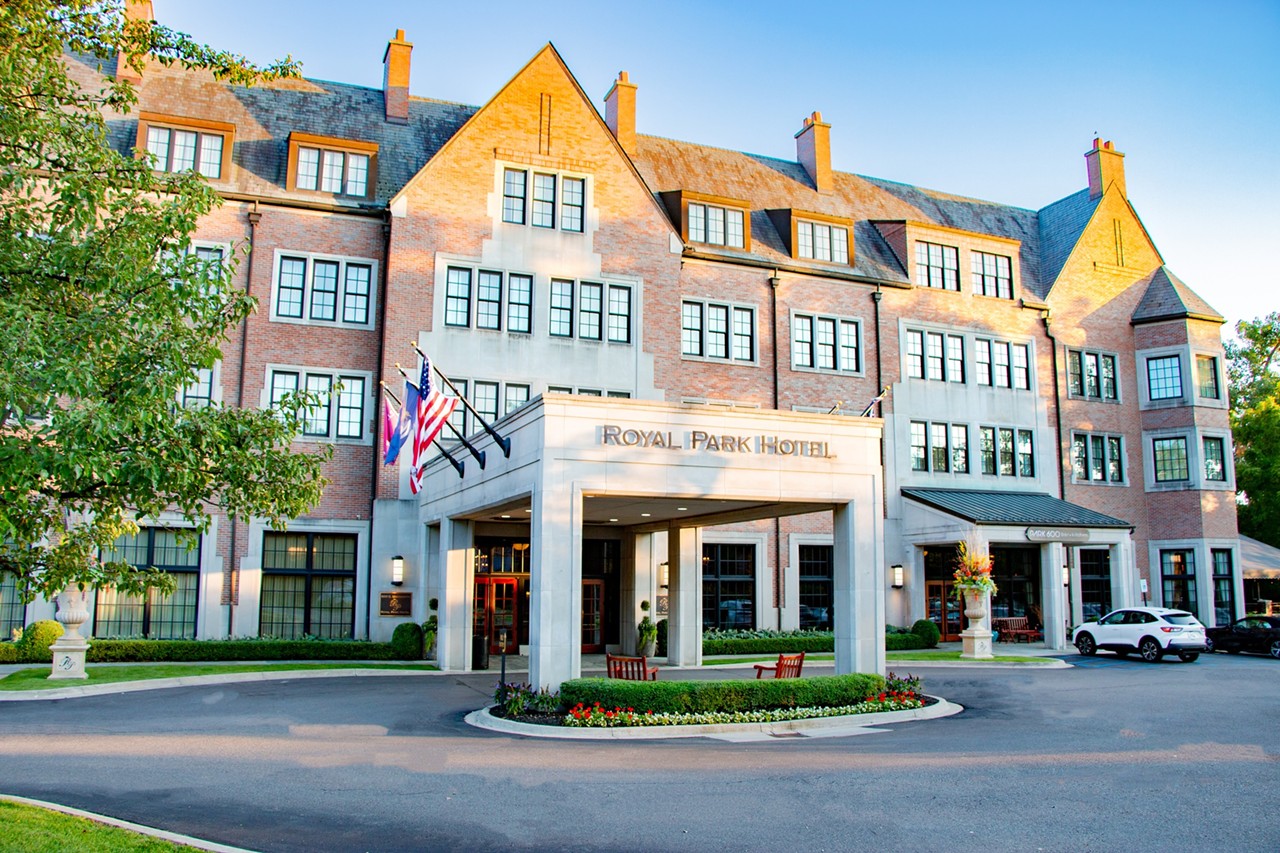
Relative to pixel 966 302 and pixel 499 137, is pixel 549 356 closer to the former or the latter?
pixel 499 137

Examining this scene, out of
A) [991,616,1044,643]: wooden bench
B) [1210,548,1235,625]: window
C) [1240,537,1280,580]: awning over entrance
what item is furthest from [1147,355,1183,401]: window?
[991,616,1044,643]: wooden bench

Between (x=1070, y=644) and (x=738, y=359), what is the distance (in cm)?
1485

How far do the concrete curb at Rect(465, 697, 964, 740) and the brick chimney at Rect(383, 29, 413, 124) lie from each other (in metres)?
22.6

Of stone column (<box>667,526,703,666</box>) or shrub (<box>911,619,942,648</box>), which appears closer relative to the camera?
stone column (<box>667,526,703,666</box>)

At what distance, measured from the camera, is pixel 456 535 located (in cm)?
2450

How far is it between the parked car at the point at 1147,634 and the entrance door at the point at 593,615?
14823 millimetres

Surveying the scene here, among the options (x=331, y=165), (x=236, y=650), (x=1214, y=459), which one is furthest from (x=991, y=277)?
(x=236, y=650)

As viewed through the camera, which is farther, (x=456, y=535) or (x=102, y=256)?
(x=456, y=535)

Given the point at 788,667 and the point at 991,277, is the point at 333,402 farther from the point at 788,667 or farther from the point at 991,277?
the point at 991,277

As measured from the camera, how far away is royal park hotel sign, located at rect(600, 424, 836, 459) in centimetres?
1838

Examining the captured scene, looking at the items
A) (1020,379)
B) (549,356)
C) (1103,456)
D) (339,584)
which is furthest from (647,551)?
(1103,456)

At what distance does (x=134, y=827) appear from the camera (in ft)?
30.0

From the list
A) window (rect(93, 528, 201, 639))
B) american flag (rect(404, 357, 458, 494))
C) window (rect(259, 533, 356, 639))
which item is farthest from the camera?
window (rect(259, 533, 356, 639))

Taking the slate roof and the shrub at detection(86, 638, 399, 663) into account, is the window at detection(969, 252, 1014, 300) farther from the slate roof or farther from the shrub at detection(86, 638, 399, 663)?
the shrub at detection(86, 638, 399, 663)
